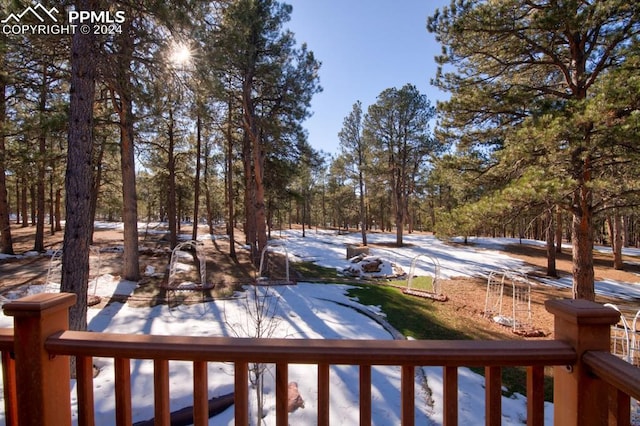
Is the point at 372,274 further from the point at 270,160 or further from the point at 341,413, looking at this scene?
the point at 341,413

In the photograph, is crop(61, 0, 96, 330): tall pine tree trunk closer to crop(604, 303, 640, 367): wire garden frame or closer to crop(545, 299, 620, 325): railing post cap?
crop(545, 299, 620, 325): railing post cap

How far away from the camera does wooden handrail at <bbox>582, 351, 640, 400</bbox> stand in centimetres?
104

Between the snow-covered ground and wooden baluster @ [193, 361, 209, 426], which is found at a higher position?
wooden baluster @ [193, 361, 209, 426]

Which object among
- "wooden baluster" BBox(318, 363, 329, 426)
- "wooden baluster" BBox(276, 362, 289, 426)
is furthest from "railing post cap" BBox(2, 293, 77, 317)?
"wooden baluster" BBox(318, 363, 329, 426)

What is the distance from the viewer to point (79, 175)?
167 inches

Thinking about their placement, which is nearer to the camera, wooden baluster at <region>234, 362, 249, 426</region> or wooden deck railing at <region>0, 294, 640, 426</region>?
wooden deck railing at <region>0, 294, 640, 426</region>

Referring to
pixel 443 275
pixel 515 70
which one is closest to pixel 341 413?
pixel 515 70

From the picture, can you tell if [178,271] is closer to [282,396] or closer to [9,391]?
[9,391]

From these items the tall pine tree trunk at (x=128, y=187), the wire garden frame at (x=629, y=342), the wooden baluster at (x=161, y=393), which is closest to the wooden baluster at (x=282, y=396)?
the wooden baluster at (x=161, y=393)

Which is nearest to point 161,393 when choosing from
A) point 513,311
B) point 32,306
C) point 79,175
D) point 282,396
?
point 282,396

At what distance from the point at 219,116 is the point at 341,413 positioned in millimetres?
11696

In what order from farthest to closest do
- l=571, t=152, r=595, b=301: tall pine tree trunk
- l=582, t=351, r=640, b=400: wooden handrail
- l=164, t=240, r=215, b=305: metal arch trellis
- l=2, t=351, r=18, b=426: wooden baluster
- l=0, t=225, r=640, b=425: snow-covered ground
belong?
l=164, t=240, r=215, b=305: metal arch trellis, l=571, t=152, r=595, b=301: tall pine tree trunk, l=0, t=225, r=640, b=425: snow-covered ground, l=2, t=351, r=18, b=426: wooden baluster, l=582, t=351, r=640, b=400: wooden handrail

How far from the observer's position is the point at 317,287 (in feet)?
30.5
